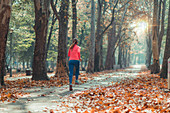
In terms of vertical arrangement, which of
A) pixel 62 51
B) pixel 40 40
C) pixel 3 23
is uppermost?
pixel 3 23

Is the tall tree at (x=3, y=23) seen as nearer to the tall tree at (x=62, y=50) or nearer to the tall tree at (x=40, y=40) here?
the tall tree at (x=40, y=40)

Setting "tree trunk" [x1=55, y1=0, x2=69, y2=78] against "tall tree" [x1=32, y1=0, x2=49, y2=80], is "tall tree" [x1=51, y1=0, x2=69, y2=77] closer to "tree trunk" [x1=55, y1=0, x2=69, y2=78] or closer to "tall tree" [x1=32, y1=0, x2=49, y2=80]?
"tree trunk" [x1=55, y1=0, x2=69, y2=78]

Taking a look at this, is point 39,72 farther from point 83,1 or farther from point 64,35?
point 83,1

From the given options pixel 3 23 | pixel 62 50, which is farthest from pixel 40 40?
pixel 3 23

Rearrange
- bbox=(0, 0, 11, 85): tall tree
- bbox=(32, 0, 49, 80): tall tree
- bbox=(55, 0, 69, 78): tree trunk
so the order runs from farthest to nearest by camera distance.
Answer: bbox=(55, 0, 69, 78): tree trunk
bbox=(32, 0, 49, 80): tall tree
bbox=(0, 0, 11, 85): tall tree

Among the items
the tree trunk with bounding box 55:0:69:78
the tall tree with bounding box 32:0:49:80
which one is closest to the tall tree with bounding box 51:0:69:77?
the tree trunk with bounding box 55:0:69:78

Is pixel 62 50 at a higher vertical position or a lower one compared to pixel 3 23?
lower

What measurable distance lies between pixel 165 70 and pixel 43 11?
8191 millimetres

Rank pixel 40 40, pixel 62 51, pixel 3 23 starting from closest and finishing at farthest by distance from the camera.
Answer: pixel 3 23 < pixel 40 40 < pixel 62 51

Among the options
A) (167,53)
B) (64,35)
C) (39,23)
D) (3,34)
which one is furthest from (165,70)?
(3,34)

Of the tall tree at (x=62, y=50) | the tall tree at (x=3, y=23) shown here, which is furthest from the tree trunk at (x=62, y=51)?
the tall tree at (x=3, y=23)

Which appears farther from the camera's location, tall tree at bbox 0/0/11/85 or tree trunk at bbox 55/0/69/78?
tree trunk at bbox 55/0/69/78

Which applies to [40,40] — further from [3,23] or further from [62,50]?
[3,23]

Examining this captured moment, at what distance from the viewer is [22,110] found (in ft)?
17.9
